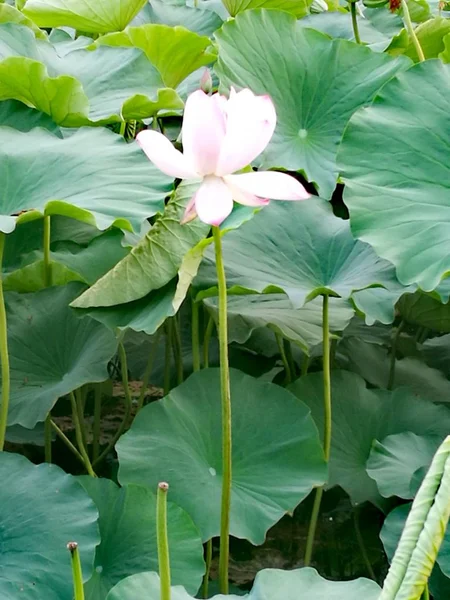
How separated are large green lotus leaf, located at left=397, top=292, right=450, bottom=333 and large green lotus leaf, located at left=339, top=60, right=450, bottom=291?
33cm

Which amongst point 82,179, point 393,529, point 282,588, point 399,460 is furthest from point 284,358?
point 282,588

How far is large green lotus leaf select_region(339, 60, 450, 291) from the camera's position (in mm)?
949

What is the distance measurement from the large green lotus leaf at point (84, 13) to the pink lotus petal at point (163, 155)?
870 millimetres

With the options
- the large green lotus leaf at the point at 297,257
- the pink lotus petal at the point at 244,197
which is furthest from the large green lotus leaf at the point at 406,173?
the pink lotus petal at the point at 244,197

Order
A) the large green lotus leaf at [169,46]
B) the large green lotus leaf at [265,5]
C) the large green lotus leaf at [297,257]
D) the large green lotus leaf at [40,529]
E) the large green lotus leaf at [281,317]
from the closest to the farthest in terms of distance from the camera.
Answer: the large green lotus leaf at [40,529]
the large green lotus leaf at [297,257]
the large green lotus leaf at [281,317]
the large green lotus leaf at [169,46]
the large green lotus leaf at [265,5]

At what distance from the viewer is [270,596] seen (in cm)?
72

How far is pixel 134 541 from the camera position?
0.96 m

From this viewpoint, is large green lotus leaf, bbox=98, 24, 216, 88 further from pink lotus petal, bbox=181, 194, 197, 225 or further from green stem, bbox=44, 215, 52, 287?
pink lotus petal, bbox=181, 194, 197, 225

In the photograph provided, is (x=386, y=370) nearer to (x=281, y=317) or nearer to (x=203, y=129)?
(x=281, y=317)

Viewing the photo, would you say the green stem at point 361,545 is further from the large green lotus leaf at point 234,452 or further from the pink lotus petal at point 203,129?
the pink lotus petal at point 203,129

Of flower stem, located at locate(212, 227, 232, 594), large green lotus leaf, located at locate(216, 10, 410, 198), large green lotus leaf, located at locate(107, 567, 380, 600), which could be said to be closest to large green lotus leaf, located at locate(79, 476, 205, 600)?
flower stem, located at locate(212, 227, 232, 594)

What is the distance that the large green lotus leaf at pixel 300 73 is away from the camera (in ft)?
4.14

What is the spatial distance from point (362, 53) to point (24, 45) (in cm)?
51

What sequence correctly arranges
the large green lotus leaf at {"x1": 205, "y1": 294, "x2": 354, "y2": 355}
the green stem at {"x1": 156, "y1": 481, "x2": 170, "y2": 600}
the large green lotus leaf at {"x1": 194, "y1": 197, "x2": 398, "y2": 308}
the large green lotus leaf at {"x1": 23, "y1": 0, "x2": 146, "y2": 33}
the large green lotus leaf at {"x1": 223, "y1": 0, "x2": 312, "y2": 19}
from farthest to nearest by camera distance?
the large green lotus leaf at {"x1": 223, "y1": 0, "x2": 312, "y2": 19} → the large green lotus leaf at {"x1": 23, "y1": 0, "x2": 146, "y2": 33} → the large green lotus leaf at {"x1": 205, "y1": 294, "x2": 354, "y2": 355} → the large green lotus leaf at {"x1": 194, "y1": 197, "x2": 398, "y2": 308} → the green stem at {"x1": 156, "y1": 481, "x2": 170, "y2": 600}
